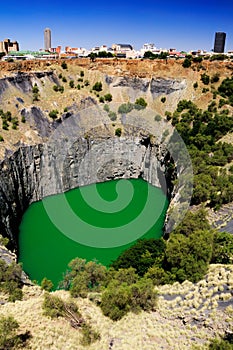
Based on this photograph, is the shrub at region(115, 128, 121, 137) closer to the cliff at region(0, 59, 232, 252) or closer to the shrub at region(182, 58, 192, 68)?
the cliff at region(0, 59, 232, 252)

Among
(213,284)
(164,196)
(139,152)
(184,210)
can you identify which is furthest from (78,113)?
(213,284)

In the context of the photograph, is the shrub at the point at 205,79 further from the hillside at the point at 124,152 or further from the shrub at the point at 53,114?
the shrub at the point at 53,114

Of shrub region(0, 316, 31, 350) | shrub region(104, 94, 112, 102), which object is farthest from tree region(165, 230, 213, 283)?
shrub region(104, 94, 112, 102)

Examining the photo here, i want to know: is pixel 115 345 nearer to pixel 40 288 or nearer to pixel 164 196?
pixel 40 288

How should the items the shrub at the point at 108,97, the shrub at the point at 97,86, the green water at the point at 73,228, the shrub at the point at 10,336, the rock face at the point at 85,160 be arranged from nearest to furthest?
the shrub at the point at 10,336
the green water at the point at 73,228
the rock face at the point at 85,160
the shrub at the point at 108,97
the shrub at the point at 97,86

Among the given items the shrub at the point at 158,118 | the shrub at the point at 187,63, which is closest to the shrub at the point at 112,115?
the shrub at the point at 158,118

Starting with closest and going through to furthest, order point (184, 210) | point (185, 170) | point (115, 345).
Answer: point (115, 345)
point (184, 210)
point (185, 170)

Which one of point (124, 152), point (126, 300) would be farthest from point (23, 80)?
point (126, 300)
